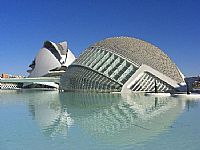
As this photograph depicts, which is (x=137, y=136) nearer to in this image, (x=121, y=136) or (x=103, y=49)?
(x=121, y=136)

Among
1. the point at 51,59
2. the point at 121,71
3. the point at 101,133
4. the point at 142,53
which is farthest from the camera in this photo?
the point at 51,59

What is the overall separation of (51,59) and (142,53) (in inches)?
1804

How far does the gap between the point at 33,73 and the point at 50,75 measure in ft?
26.5

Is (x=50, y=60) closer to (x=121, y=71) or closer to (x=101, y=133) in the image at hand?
(x=121, y=71)

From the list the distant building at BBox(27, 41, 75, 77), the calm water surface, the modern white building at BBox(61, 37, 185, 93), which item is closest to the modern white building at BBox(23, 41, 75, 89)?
the distant building at BBox(27, 41, 75, 77)

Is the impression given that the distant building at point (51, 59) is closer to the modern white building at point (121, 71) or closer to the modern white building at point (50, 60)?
the modern white building at point (50, 60)

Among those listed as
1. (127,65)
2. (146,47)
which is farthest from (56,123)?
(146,47)

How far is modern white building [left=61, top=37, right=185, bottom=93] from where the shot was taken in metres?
41.8

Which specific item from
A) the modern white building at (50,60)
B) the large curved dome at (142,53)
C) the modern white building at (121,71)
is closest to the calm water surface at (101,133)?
the modern white building at (121,71)

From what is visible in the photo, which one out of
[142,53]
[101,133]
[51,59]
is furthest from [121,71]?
[51,59]

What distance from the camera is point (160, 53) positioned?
52.8m

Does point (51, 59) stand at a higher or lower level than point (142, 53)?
higher

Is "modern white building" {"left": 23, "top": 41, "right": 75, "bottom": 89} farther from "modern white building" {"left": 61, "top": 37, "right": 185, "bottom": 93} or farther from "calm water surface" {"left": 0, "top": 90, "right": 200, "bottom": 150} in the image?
"calm water surface" {"left": 0, "top": 90, "right": 200, "bottom": 150}

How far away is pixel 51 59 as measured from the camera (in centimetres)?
8931
